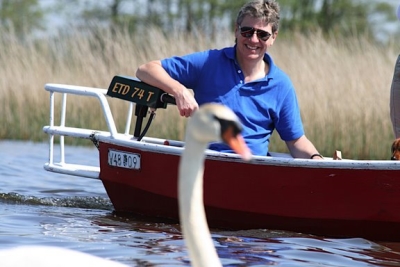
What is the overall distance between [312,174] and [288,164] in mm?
145

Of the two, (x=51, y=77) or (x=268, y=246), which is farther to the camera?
(x=51, y=77)

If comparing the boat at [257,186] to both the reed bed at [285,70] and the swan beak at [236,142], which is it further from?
the reed bed at [285,70]

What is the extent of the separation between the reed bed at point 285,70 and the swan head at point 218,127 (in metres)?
7.31

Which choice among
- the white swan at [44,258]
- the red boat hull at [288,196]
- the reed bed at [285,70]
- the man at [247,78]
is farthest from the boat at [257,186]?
the reed bed at [285,70]

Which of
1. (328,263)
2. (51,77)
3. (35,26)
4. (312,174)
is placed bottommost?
(328,263)

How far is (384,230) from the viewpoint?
6391 millimetres

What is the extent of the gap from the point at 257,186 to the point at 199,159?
299cm

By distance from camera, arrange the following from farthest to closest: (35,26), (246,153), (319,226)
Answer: (35,26)
(319,226)
(246,153)

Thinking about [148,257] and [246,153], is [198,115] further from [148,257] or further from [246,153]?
[148,257]

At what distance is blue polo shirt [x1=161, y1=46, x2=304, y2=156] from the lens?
265 inches

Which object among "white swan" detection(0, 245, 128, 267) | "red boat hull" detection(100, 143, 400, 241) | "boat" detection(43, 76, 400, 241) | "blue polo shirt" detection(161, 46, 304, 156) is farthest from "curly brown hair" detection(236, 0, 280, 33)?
"white swan" detection(0, 245, 128, 267)

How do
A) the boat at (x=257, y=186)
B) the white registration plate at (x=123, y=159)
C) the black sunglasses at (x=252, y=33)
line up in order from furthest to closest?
the white registration plate at (x=123, y=159), the black sunglasses at (x=252, y=33), the boat at (x=257, y=186)

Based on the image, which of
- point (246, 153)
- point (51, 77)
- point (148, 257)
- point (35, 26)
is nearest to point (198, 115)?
point (246, 153)

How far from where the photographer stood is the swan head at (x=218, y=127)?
354cm
